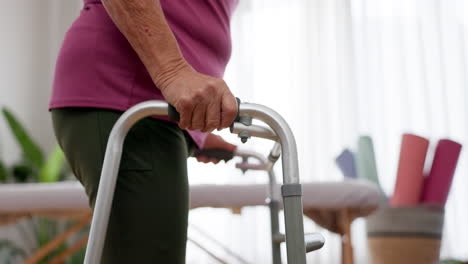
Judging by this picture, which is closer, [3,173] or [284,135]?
[284,135]

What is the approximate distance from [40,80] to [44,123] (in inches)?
12.4

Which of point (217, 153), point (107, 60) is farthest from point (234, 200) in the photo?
point (107, 60)

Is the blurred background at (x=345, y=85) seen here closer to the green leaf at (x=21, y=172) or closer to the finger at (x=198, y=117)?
the green leaf at (x=21, y=172)

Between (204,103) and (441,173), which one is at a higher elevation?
(204,103)

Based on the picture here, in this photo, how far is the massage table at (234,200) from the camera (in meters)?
1.93

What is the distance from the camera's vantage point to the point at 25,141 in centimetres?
359

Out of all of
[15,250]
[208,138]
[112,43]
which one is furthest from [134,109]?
[15,250]

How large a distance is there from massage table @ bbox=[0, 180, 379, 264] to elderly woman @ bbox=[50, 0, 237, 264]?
1.22m

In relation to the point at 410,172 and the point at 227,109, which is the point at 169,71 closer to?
the point at 227,109

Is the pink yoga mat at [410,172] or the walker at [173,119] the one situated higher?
the walker at [173,119]

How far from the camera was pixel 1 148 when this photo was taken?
3.73 m

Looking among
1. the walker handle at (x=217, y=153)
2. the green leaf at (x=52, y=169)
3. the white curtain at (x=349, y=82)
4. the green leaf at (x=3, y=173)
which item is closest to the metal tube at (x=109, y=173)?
the walker handle at (x=217, y=153)

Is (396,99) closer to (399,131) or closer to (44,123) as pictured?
(399,131)

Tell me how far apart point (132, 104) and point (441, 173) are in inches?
61.0
